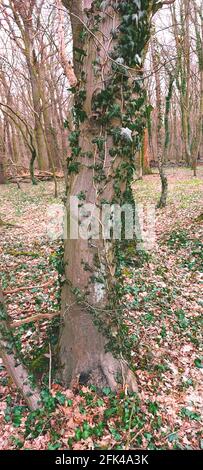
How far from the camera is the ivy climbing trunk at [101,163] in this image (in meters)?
2.58

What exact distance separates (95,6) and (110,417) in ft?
12.3

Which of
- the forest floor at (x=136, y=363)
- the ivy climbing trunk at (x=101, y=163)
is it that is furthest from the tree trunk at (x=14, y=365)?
the ivy climbing trunk at (x=101, y=163)

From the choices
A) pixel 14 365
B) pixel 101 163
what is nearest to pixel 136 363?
pixel 14 365

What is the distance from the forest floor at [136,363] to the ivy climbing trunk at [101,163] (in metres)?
0.25

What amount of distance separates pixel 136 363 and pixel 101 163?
2.37 meters

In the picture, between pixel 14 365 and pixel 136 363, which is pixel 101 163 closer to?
pixel 14 365

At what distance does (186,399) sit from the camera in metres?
3.32

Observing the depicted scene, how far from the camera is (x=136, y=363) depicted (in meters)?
3.65

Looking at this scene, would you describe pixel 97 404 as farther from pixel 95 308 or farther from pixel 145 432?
pixel 95 308

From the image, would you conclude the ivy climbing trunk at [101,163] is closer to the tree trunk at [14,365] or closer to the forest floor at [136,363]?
the forest floor at [136,363]

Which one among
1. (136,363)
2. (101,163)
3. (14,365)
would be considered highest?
(101,163)

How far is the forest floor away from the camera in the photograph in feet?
9.59

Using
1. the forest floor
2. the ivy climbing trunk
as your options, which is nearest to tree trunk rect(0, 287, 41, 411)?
the forest floor
